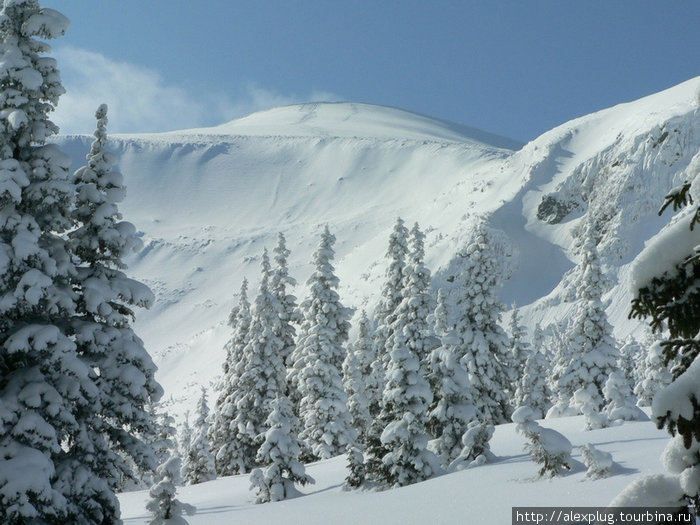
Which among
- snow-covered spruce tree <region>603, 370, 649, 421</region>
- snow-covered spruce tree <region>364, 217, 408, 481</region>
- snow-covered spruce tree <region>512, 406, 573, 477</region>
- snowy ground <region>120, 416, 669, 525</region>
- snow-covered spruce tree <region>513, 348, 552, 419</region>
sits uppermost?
snow-covered spruce tree <region>364, 217, 408, 481</region>

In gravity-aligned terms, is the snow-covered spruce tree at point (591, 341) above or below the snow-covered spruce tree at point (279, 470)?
above

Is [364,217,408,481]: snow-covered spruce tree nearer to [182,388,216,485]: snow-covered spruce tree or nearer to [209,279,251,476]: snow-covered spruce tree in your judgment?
[209,279,251,476]: snow-covered spruce tree

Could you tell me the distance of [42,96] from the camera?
14.7 metres

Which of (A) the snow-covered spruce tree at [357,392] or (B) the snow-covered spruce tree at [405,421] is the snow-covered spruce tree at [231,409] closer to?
(A) the snow-covered spruce tree at [357,392]

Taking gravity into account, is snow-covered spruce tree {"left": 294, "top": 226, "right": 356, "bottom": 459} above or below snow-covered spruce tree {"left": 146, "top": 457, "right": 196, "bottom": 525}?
above

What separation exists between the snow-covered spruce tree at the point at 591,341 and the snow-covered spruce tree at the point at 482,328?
4.08 metres

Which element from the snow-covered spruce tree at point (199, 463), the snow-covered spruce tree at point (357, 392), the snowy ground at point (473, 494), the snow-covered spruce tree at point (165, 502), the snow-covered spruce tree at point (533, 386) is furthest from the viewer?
the snow-covered spruce tree at point (533, 386)

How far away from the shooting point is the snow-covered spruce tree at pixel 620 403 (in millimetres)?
26734

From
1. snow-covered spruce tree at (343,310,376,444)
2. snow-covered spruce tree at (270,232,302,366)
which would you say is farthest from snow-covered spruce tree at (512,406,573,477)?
snow-covered spruce tree at (270,232,302,366)

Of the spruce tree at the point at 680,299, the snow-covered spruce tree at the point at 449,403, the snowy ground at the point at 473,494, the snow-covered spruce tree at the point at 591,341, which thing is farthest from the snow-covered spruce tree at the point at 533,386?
the spruce tree at the point at 680,299

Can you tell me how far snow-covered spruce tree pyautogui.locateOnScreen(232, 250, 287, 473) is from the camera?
38.6 metres

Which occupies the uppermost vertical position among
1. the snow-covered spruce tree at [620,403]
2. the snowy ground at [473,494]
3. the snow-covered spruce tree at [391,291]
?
the snow-covered spruce tree at [391,291]

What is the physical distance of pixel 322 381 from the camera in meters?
36.4

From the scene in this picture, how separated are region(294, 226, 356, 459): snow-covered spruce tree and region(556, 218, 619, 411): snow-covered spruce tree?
43.3 feet
